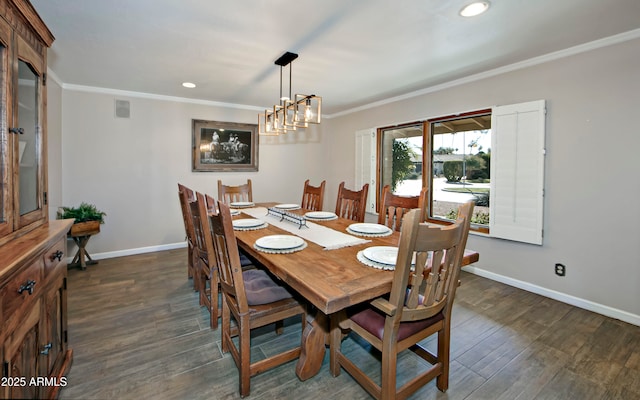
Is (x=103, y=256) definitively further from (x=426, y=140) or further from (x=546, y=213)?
(x=546, y=213)

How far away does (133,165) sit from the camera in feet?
13.7

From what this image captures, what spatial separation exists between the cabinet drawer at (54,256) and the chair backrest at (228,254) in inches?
30.8

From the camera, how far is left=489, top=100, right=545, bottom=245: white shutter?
292 cm

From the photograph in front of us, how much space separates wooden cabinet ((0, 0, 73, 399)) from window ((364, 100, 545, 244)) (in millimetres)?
3747

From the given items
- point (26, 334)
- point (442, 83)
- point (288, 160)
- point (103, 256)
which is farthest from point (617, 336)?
point (103, 256)

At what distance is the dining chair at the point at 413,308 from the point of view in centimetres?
121

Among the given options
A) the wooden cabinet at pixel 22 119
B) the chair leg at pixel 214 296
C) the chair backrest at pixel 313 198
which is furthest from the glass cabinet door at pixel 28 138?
the chair backrest at pixel 313 198

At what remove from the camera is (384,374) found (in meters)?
1.41

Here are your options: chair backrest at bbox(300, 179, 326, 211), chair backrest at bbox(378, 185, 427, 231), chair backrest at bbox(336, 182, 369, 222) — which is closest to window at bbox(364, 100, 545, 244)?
chair backrest at bbox(378, 185, 427, 231)

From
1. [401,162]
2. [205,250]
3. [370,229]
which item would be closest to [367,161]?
[401,162]

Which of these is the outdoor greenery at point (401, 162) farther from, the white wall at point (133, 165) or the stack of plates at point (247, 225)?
the stack of plates at point (247, 225)

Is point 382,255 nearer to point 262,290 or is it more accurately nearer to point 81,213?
point 262,290

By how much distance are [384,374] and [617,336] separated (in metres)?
2.13

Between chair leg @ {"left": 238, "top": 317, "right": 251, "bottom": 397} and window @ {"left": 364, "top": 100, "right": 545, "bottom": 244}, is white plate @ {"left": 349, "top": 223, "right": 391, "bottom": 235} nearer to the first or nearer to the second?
chair leg @ {"left": 238, "top": 317, "right": 251, "bottom": 397}
